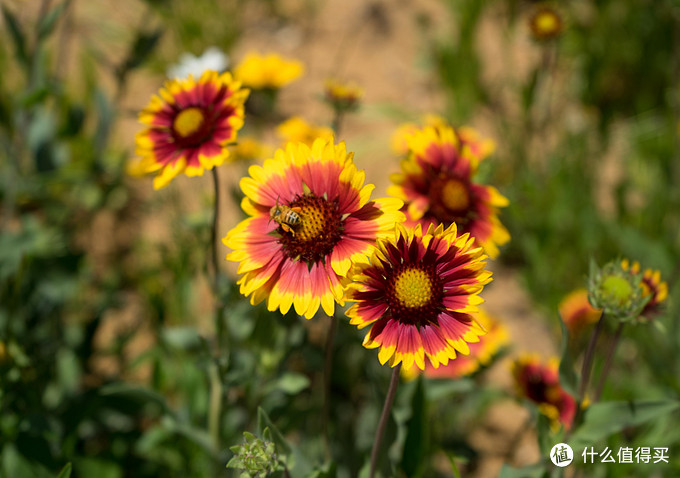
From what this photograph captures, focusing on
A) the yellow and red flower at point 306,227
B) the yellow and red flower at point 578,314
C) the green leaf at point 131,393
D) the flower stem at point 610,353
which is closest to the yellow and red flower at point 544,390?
the yellow and red flower at point 578,314

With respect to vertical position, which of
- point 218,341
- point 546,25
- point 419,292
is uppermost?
point 546,25

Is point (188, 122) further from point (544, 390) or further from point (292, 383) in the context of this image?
point (544, 390)

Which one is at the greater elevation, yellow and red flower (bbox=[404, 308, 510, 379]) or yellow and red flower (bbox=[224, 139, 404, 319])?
yellow and red flower (bbox=[224, 139, 404, 319])

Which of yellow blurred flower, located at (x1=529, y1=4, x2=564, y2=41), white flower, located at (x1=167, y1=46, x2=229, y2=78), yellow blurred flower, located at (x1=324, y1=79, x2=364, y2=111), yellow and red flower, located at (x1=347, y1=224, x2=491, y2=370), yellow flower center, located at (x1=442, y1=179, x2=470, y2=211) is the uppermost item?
yellow blurred flower, located at (x1=529, y1=4, x2=564, y2=41)

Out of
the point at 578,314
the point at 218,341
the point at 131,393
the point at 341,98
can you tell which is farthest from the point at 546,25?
the point at 131,393

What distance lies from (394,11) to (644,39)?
175cm

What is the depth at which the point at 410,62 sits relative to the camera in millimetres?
3783

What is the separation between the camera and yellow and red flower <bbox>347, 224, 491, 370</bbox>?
38.1 inches

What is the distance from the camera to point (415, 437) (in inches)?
56.3

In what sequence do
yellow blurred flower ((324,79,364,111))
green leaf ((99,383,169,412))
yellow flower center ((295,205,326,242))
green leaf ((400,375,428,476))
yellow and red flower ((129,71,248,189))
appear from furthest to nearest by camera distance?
1. yellow blurred flower ((324,79,364,111))
2. green leaf ((99,383,169,412))
3. green leaf ((400,375,428,476))
4. yellow and red flower ((129,71,248,189))
5. yellow flower center ((295,205,326,242))

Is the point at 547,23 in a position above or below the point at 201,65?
above

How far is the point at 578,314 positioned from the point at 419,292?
1.45 m

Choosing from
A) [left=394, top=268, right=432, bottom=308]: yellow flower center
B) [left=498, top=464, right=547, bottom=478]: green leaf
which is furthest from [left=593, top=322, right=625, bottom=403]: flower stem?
[left=394, top=268, right=432, bottom=308]: yellow flower center

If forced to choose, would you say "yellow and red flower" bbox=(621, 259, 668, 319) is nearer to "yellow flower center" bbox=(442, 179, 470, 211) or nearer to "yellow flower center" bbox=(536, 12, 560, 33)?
"yellow flower center" bbox=(442, 179, 470, 211)
